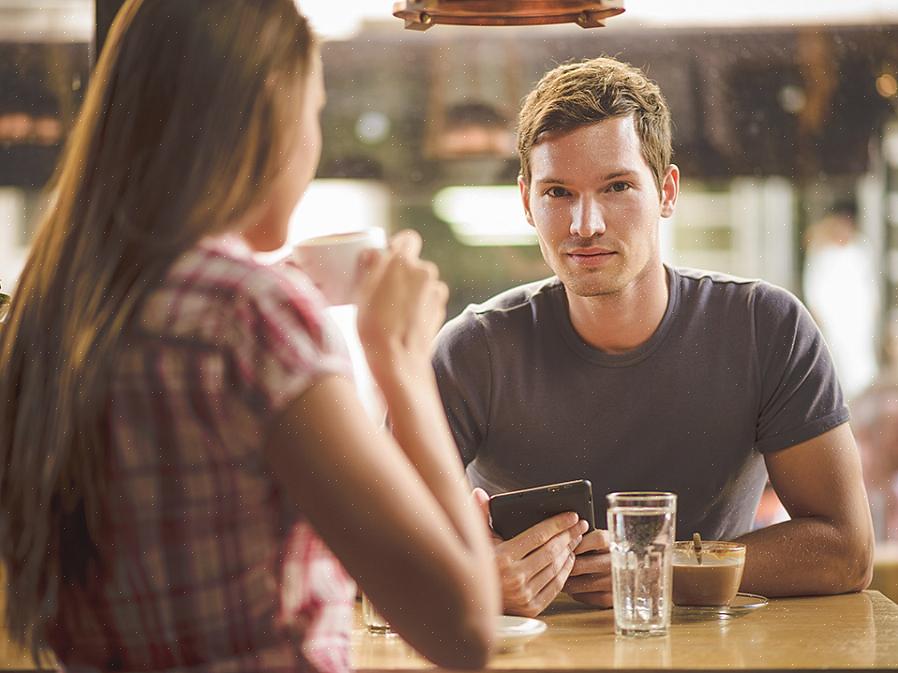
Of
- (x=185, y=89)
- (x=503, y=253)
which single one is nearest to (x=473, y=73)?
(x=503, y=253)

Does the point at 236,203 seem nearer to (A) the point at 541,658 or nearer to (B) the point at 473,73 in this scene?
(A) the point at 541,658

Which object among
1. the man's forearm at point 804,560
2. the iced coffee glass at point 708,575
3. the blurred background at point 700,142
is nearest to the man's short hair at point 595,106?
the man's forearm at point 804,560

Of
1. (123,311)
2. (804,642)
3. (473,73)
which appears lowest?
(804,642)

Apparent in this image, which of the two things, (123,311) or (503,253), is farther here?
(503,253)

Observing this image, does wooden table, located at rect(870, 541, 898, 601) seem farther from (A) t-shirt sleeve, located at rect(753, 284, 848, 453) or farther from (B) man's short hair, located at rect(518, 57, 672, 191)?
(B) man's short hair, located at rect(518, 57, 672, 191)

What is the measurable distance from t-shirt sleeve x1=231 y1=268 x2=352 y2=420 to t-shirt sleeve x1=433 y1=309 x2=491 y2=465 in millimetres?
1178

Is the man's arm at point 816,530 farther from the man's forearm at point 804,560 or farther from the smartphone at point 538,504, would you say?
the smartphone at point 538,504

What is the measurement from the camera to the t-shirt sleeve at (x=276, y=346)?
0.82m

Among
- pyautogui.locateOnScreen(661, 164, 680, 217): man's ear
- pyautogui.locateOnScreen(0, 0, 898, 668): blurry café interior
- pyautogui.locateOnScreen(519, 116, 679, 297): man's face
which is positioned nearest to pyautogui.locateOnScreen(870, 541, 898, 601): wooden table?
pyautogui.locateOnScreen(0, 0, 898, 668): blurry café interior

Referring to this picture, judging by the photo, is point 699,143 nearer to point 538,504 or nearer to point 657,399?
point 657,399

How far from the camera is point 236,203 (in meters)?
0.87

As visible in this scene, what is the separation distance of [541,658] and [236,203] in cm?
63

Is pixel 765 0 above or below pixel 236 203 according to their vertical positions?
above

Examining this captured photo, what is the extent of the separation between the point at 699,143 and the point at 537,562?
2.56m
